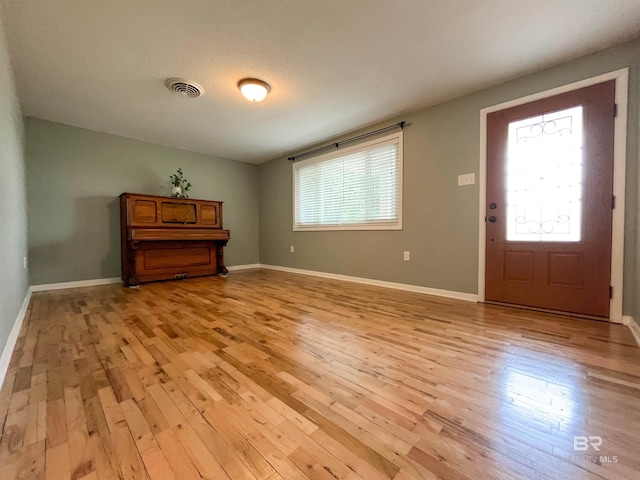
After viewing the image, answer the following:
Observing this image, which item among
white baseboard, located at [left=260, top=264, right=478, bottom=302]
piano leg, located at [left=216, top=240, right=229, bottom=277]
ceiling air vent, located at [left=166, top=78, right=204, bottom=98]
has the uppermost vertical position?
ceiling air vent, located at [left=166, top=78, right=204, bottom=98]

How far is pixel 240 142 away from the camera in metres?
4.37

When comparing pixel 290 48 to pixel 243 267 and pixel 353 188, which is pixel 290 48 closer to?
pixel 353 188

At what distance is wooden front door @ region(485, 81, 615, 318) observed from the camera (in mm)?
2162

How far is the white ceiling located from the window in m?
0.62

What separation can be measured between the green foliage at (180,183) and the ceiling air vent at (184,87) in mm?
1820

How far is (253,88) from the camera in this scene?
8.48 feet

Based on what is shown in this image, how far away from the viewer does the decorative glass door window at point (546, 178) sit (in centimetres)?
229

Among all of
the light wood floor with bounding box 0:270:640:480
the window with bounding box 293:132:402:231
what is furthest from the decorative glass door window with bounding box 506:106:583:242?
the window with bounding box 293:132:402:231

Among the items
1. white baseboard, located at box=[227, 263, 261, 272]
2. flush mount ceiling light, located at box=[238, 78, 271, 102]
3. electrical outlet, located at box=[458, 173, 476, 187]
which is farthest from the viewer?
white baseboard, located at box=[227, 263, 261, 272]

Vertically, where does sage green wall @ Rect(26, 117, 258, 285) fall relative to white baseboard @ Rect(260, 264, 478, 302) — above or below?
above

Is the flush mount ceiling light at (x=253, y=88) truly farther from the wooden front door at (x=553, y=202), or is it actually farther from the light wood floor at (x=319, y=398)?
the wooden front door at (x=553, y=202)

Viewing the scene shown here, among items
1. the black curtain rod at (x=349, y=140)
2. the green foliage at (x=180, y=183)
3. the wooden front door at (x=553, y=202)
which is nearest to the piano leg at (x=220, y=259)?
the green foliage at (x=180, y=183)

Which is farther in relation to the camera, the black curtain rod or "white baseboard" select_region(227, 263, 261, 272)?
"white baseboard" select_region(227, 263, 261, 272)

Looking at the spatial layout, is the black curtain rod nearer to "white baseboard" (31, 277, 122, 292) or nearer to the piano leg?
the piano leg
